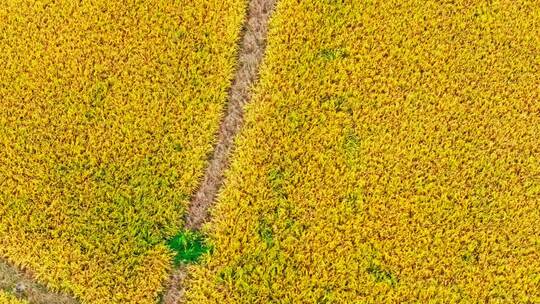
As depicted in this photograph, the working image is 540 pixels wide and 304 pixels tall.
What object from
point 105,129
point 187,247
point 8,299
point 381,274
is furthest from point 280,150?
point 8,299

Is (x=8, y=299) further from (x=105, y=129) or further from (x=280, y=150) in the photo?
(x=280, y=150)

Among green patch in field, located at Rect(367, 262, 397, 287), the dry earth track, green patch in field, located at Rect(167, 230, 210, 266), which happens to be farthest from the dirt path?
green patch in field, located at Rect(367, 262, 397, 287)

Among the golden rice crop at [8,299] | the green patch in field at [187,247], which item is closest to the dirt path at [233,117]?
the green patch in field at [187,247]

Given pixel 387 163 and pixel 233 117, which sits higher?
pixel 387 163

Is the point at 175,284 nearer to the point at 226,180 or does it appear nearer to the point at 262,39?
the point at 226,180

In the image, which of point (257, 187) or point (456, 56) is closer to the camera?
point (257, 187)

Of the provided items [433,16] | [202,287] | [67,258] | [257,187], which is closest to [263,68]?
[257,187]
